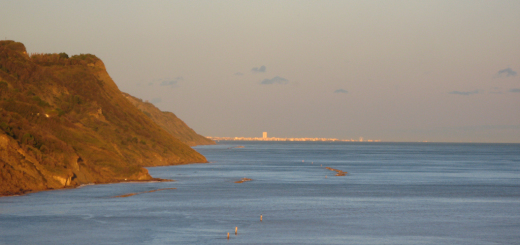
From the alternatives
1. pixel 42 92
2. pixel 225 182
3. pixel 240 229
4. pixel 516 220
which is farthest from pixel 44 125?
pixel 516 220

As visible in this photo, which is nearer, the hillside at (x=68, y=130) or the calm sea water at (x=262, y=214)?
the calm sea water at (x=262, y=214)

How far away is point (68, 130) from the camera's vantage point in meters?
79.3

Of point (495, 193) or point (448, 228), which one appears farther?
point (495, 193)

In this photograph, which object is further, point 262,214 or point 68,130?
point 68,130

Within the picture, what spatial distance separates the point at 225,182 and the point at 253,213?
112 ft

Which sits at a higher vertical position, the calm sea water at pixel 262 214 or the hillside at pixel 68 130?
the hillside at pixel 68 130

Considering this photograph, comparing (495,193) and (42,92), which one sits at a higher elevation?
(42,92)

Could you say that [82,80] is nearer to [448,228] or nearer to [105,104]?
[105,104]

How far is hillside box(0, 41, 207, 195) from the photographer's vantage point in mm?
62719

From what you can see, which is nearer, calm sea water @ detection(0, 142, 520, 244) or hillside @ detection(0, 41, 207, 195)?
calm sea water @ detection(0, 142, 520, 244)

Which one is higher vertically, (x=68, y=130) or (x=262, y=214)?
(x=68, y=130)

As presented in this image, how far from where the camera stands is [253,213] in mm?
49719

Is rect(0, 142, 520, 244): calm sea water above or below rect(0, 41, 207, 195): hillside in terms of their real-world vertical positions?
below

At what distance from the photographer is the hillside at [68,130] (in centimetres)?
6272
